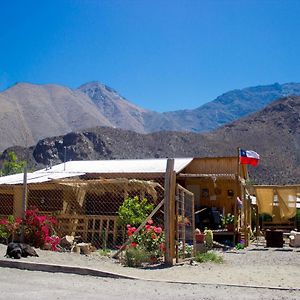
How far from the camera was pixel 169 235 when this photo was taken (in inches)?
429

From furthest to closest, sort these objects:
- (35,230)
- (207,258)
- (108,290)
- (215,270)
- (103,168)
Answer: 1. (103,168)
2. (35,230)
3. (207,258)
4. (215,270)
5. (108,290)

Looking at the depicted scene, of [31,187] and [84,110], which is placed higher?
[84,110]

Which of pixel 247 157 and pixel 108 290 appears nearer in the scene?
pixel 108 290

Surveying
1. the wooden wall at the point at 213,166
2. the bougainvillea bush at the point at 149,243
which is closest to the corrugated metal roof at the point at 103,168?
the wooden wall at the point at 213,166

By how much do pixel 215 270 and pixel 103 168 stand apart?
1228cm

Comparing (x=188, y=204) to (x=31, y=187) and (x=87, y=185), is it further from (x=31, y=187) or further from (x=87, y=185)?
(x=31, y=187)

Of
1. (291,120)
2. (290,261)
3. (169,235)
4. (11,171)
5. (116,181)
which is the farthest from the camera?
(291,120)

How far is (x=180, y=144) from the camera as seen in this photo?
259ft

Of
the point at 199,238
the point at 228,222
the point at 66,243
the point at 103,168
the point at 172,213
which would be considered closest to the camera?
the point at 172,213

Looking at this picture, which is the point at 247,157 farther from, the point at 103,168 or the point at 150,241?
the point at 150,241

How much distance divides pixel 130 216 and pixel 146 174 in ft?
20.5

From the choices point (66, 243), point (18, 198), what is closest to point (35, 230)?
point (66, 243)

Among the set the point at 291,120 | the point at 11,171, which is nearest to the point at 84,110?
the point at 291,120

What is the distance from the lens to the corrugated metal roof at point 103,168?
20513 millimetres
